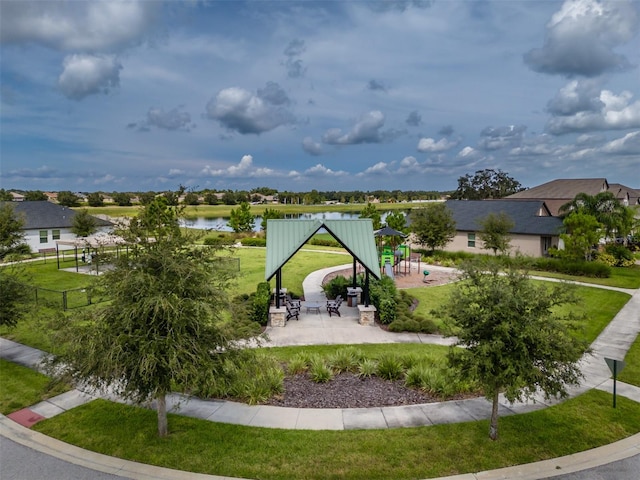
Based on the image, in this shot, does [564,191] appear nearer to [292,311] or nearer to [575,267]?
[575,267]

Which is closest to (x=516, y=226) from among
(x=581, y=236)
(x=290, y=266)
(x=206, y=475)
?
(x=581, y=236)

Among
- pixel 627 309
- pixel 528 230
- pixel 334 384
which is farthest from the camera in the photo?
pixel 528 230

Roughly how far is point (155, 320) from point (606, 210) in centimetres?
3373

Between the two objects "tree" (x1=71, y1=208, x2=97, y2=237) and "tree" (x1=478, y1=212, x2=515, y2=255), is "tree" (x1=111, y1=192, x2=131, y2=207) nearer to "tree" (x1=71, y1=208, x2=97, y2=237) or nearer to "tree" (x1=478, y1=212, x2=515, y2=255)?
"tree" (x1=71, y1=208, x2=97, y2=237)

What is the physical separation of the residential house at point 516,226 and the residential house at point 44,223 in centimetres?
3381

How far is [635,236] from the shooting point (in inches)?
1533

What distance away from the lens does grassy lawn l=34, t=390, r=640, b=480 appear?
7.18 m

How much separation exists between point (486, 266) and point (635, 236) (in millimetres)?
41633

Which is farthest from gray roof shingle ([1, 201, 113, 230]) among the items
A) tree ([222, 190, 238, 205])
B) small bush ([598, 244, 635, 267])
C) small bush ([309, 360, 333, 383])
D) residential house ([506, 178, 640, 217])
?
tree ([222, 190, 238, 205])

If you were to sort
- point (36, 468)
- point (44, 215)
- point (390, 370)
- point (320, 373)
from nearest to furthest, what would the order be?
point (36, 468), point (320, 373), point (390, 370), point (44, 215)

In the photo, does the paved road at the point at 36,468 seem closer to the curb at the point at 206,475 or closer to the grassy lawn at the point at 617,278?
the curb at the point at 206,475

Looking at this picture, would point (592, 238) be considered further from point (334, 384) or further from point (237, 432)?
point (237, 432)

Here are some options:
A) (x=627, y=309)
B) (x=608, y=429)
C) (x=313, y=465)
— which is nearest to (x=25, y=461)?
(x=313, y=465)

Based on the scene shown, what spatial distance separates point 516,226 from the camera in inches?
1364
